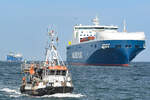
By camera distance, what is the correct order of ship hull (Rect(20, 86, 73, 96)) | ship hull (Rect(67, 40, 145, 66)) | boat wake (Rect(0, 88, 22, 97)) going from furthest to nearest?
ship hull (Rect(67, 40, 145, 66)) → boat wake (Rect(0, 88, 22, 97)) → ship hull (Rect(20, 86, 73, 96))

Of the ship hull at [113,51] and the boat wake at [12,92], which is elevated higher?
the ship hull at [113,51]

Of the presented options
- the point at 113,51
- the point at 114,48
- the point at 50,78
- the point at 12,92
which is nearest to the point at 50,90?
the point at 50,78

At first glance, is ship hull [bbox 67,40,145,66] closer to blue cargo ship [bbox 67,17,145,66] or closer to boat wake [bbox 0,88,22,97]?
blue cargo ship [bbox 67,17,145,66]

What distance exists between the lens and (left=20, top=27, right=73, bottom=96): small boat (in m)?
45.4

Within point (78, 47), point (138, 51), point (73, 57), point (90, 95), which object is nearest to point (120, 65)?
point (138, 51)

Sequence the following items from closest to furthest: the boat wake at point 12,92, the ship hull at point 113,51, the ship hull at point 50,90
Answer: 1. the ship hull at point 50,90
2. the boat wake at point 12,92
3. the ship hull at point 113,51

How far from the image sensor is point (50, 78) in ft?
152

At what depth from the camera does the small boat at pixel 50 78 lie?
45.4 meters

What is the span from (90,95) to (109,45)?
69204 mm

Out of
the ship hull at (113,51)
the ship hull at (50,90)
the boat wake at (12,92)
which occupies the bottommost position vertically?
the boat wake at (12,92)

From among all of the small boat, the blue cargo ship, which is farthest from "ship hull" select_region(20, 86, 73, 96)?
the blue cargo ship

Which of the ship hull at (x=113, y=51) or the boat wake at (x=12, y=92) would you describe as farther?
the ship hull at (x=113, y=51)

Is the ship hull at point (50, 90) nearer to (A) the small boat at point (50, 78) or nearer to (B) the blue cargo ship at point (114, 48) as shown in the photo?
(A) the small boat at point (50, 78)

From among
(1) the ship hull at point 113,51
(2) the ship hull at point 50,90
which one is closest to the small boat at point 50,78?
(2) the ship hull at point 50,90
